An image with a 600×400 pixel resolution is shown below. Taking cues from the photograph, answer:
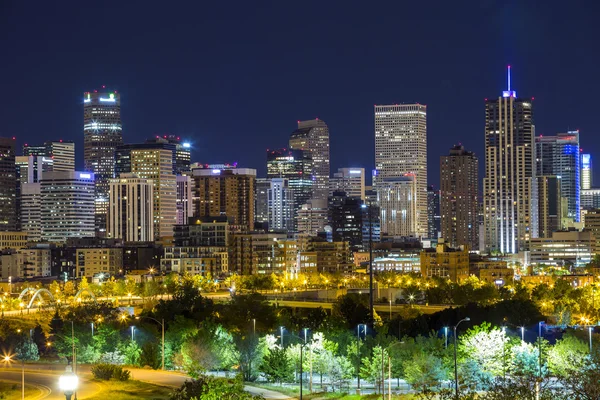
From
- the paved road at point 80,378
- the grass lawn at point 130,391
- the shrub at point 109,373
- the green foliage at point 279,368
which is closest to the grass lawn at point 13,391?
the paved road at point 80,378

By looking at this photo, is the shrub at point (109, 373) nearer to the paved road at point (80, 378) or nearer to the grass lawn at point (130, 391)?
the paved road at point (80, 378)

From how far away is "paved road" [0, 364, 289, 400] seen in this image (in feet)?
221

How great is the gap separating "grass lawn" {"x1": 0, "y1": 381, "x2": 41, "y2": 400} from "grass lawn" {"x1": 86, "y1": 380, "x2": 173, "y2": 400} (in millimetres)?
3977

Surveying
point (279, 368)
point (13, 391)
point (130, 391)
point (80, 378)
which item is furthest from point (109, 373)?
point (279, 368)

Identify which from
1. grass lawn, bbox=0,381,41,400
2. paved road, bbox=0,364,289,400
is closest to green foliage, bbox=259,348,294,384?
paved road, bbox=0,364,289,400

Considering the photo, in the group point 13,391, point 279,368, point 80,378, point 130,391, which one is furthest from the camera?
point 279,368

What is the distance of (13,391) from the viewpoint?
6606 cm

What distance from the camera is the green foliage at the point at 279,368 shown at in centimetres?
8175

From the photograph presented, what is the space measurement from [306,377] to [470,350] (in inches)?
540

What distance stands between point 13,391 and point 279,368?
22366 mm

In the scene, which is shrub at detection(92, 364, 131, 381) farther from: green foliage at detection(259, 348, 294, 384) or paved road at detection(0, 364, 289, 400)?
green foliage at detection(259, 348, 294, 384)

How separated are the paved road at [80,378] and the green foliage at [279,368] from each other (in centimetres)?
461

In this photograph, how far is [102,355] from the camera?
312ft

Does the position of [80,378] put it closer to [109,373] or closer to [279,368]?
[109,373]
